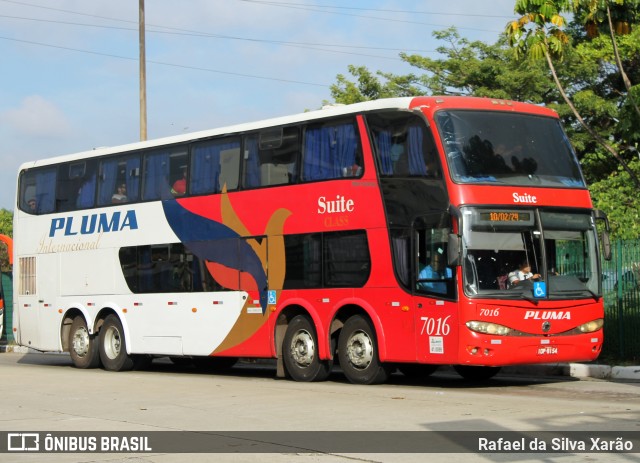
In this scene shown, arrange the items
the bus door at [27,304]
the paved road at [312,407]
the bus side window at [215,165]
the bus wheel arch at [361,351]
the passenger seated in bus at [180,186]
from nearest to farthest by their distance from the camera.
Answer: the paved road at [312,407]
the bus wheel arch at [361,351]
the bus side window at [215,165]
the passenger seated in bus at [180,186]
the bus door at [27,304]

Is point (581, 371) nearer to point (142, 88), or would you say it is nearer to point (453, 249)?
point (453, 249)

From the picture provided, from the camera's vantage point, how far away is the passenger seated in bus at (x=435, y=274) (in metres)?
15.9

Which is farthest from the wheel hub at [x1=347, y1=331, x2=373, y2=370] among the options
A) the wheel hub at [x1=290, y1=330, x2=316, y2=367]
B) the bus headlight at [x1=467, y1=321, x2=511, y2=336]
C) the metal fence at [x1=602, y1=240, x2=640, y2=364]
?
the metal fence at [x1=602, y1=240, x2=640, y2=364]

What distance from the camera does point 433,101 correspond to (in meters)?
16.3

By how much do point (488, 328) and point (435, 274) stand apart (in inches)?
44.6

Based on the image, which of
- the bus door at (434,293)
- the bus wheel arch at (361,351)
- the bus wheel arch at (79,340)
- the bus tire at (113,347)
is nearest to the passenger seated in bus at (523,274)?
the bus door at (434,293)

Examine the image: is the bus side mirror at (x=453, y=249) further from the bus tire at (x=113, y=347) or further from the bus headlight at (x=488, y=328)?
the bus tire at (x=113, y=347)

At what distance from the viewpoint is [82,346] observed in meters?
23.5

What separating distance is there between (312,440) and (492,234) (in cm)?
612

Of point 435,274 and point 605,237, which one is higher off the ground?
point 605,237

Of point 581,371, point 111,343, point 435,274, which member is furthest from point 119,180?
point 581,371

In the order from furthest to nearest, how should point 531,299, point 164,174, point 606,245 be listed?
point 164,174
point 606,245
point 531,299

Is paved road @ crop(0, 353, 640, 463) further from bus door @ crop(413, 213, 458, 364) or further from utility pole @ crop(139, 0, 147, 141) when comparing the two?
utility pole @ crop(139, 0, 147, 141)

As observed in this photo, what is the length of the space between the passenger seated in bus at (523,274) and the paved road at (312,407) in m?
1.61
